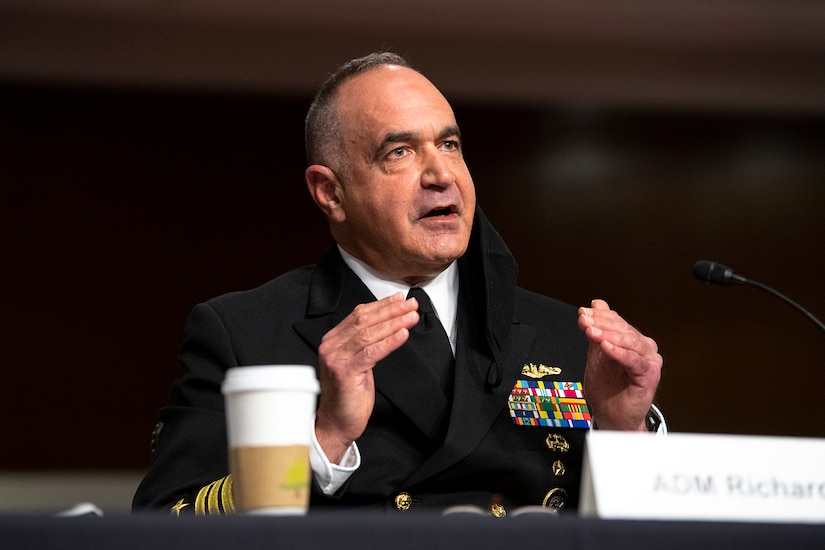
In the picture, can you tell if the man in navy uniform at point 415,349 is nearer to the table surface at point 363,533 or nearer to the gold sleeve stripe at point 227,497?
the gold sleeve stripe at point 227,497

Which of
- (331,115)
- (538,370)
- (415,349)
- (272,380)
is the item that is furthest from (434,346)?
(272,380)

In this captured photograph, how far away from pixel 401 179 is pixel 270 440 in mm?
1104

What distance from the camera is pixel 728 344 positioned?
477cm

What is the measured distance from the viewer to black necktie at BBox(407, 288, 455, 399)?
1960 millimetres

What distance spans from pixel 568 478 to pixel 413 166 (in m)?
0.64

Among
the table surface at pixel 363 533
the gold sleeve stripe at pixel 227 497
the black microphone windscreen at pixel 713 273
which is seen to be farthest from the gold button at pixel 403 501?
the table surface at pixel 363 533

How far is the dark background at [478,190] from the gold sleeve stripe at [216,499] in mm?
3057

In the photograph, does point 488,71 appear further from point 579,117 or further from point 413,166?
point 413,166

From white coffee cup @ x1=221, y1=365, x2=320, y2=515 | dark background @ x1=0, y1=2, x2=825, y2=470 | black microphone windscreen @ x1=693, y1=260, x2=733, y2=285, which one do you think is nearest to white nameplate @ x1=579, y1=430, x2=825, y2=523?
white coffee cup @ x1=221, y1=365, x2=320, y2=515

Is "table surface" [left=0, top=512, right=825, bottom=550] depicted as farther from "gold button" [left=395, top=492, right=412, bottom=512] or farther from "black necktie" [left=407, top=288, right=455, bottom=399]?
"black necktie" [left=407, top=288, right=455, bottom=399]

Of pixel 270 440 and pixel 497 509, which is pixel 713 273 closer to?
pixel 497 509

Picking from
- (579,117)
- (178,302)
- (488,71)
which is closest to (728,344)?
(579,117)

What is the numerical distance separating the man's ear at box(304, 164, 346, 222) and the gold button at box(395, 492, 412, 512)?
2.01ft

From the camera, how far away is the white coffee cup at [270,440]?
1.01 meters
